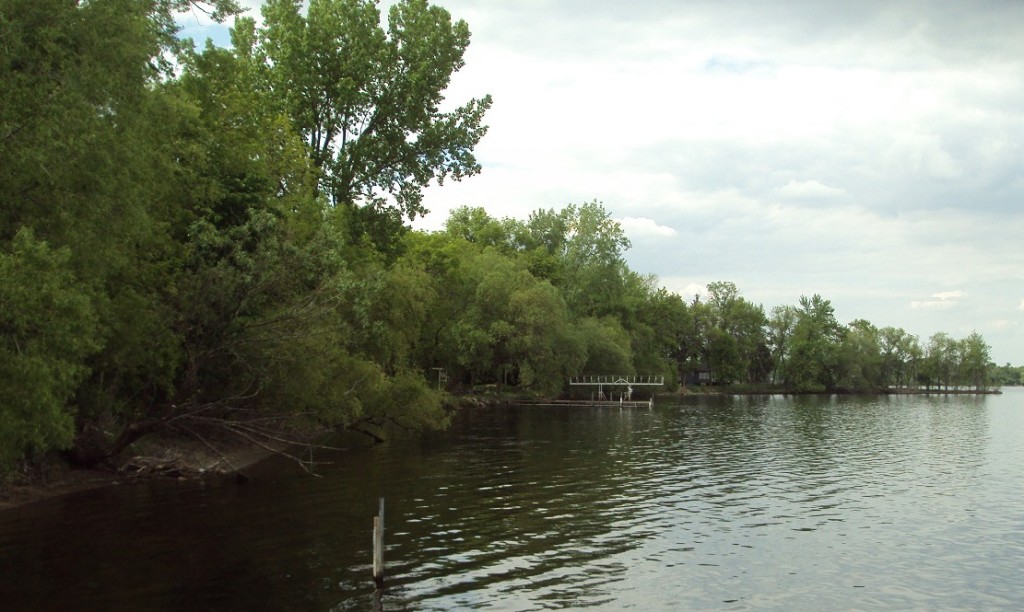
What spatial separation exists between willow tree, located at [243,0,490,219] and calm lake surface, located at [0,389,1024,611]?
1553cm

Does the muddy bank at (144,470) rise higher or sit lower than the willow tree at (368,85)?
lower

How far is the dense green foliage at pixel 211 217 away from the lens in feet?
59.2

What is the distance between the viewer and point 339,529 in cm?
2166

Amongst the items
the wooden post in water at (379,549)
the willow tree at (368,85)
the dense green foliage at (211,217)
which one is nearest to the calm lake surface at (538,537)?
the wooden post in water at (379,549)

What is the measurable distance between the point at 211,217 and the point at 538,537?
16690 mm

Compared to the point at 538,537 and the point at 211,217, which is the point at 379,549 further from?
the point at 211,217

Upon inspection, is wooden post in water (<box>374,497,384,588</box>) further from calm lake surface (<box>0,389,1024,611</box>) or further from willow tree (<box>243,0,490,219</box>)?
willow tree (<box>243,0,490,219</box>)

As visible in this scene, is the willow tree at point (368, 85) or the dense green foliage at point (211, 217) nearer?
the dense green foliage at point (211, 217)

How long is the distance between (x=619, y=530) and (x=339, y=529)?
26.0 feet

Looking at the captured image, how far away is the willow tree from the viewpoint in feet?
135

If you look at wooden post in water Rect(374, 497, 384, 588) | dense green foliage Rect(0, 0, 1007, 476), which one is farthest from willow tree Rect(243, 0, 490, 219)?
wooden post in water Rect(374, 497, 384, 588)

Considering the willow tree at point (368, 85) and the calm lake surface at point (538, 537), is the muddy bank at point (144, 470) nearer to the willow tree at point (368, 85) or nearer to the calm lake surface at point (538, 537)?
the calm lake surface at point (538, 537)

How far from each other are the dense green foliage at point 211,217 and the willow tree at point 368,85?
0.36 feet

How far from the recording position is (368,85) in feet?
138
